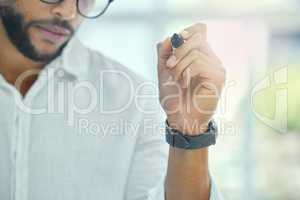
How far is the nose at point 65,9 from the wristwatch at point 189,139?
29 centimetres

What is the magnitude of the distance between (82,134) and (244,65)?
37cm

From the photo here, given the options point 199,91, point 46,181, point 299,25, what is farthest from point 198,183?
point 299,25

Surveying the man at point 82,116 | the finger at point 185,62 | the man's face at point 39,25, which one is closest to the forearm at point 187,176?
the man at point 82,116

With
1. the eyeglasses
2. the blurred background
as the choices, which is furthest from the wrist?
the eyeglasses

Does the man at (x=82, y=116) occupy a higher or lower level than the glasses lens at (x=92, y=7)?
lower

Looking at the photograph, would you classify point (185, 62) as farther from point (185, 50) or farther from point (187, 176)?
point (187, 176)

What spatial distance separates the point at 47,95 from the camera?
3.58 ft

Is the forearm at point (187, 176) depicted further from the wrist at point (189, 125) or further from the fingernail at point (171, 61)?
the fingernail at point (171, 61)

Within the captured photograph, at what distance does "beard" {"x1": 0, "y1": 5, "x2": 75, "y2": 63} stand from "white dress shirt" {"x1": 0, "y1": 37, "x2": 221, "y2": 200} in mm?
26

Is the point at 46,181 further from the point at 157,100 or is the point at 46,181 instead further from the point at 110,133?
the point at 157,100

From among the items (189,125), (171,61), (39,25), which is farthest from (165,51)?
(39,25)

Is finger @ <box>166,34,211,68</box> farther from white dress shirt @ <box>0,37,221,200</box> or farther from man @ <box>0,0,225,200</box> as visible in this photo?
white dress shirt @ <box>0,37,221,200</box>

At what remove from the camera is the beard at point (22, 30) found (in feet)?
3.48

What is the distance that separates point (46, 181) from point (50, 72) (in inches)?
8.6
